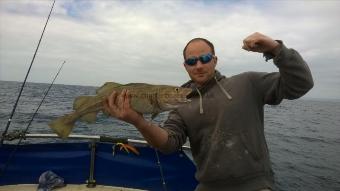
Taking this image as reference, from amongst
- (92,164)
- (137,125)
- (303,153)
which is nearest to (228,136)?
(137,125)

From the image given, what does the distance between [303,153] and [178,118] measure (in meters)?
23.8

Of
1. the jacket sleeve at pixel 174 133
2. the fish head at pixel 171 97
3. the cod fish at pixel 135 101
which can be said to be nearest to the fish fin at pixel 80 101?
the cod fish at pixel 135 101

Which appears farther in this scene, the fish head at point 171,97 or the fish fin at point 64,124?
the fish fin at point 64,124

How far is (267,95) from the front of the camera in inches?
165

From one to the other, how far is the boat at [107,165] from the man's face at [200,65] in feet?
11.6

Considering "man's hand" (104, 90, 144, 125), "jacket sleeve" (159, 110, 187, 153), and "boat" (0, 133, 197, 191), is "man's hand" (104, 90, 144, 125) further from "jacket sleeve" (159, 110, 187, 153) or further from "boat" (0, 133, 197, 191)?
"boat" (0, 133, 197, 191)

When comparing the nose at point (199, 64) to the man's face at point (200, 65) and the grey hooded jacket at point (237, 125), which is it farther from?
the grey hooded jacket at point (237, 125)

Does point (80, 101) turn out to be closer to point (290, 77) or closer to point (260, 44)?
point (260, 44)

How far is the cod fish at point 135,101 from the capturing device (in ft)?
12.9

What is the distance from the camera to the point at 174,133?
4.29m

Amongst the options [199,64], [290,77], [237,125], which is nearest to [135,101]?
[199,64]

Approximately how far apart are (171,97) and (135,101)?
437mm

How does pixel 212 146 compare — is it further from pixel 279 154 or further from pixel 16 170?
pixel 279 154

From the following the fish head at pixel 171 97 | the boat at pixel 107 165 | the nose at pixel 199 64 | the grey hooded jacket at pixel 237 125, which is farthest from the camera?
the boat at pixel 107 165
